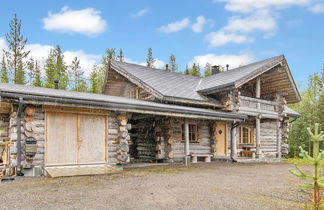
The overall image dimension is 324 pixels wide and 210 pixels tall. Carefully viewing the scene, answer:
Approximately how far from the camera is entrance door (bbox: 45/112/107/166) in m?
9.95

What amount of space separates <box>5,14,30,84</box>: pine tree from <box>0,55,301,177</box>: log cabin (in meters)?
16.4

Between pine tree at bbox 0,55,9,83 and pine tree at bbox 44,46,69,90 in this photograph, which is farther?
pine tree at bbox 44,46,69,90

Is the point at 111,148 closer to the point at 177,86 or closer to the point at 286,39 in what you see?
the point at 177,86

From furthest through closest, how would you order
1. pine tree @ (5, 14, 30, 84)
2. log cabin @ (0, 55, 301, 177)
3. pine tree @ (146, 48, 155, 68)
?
pine tree @ (146, 48, 155, 68), pine tree @ (5, 14, 30, 84), log cabin @ (0, 55, 301, 177)

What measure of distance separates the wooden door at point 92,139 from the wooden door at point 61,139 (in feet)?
0.75

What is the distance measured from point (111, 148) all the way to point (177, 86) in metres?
7.19

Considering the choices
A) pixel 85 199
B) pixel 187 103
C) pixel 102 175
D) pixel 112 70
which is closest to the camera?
pixel 85 199

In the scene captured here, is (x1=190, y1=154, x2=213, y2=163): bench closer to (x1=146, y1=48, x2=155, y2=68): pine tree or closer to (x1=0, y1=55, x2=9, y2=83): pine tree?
(x1=0, y1=55, x2=9, y2=83): pine tree

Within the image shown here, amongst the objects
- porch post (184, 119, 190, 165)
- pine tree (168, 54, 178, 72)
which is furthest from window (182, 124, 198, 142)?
pine tree (168, 54, 178, 72)

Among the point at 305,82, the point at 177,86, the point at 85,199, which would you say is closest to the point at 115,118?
the point at 85,199

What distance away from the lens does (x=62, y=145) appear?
10156 millimetres

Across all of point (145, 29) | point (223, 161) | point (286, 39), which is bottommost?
point (223, 161)

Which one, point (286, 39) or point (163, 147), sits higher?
point (286, 39)

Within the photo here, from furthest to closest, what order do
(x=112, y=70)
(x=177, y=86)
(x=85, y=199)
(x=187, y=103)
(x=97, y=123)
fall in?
1. (x=112, y=70)
2. (x=177, y=86)
3. (x=187, y=103)
4. (x=97, y=123)
5. (x=85, y=199)
